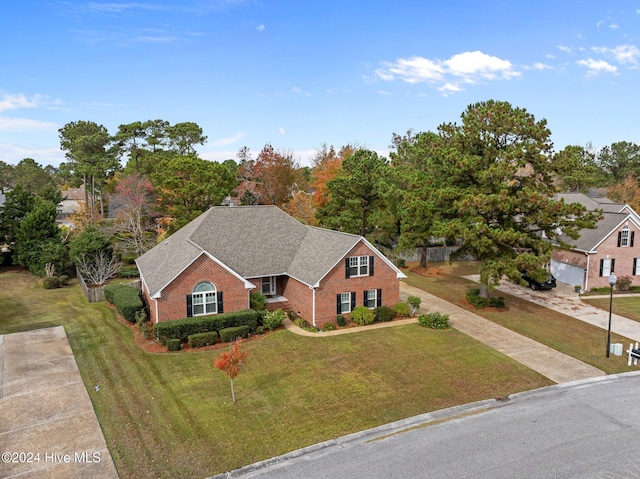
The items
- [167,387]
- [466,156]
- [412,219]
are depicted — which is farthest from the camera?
[412,219]

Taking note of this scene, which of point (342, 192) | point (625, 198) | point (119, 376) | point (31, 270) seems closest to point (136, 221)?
point (31, 270)

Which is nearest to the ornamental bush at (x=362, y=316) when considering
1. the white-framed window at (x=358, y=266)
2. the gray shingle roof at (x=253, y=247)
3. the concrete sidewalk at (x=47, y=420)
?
the white-framed window at (x=358, y=266)

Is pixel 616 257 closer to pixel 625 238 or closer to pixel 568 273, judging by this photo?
pixel 625 238

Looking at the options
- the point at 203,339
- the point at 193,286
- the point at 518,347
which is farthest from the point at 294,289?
the point at 518,347

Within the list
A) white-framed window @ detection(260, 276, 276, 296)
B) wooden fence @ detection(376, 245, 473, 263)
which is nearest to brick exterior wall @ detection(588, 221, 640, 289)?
wooden fence @ detection(376, 245, 473, 263)

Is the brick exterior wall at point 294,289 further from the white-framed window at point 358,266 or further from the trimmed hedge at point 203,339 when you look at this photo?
the trimmed hedge at point 203,339

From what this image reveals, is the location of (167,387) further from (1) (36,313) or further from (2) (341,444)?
(1) (36,313)
